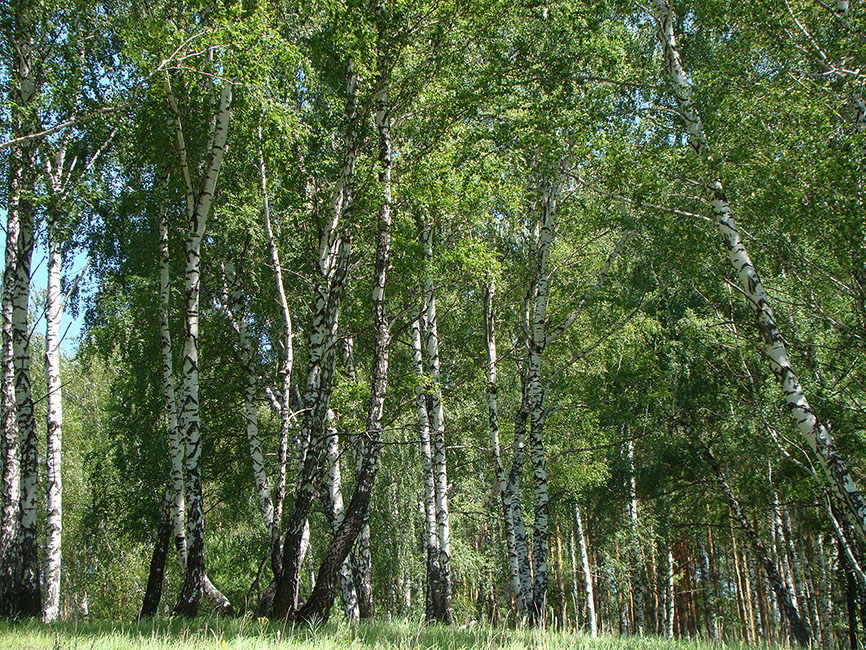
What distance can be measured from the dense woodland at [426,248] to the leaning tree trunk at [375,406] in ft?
0.14

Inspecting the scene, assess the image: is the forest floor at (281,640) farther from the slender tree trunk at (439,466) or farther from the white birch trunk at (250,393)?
the slender tree trunk at (439,466)

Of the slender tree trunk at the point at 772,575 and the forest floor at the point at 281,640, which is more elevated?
the forest floor at the point at 281,640

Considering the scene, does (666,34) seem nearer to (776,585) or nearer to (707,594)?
(776,585)

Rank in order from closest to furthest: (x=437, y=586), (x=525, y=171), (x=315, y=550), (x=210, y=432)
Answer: (x=525, y=171) < (x=437, y=586) < (x=210, y=432) < (x=315, y=550)

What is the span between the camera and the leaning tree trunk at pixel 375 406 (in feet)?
24.8

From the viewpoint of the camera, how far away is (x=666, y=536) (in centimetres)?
2033

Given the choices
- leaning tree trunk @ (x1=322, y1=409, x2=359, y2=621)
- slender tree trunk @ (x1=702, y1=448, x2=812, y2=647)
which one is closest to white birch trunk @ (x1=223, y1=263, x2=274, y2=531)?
leaning tree trunk @ (x1=322, y1=409, x2=359, y2=621)

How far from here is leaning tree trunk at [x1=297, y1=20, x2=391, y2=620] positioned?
7547 mm

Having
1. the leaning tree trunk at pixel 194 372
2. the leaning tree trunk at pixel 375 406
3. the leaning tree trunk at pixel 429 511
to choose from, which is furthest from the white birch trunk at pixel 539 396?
the leaning tree trunk at pixel 194 372

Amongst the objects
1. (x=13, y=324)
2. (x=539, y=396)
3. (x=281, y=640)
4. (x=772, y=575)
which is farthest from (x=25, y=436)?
(x=772, y=575)

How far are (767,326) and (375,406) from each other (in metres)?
5.32

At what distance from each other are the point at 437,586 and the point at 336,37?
32.8 feet

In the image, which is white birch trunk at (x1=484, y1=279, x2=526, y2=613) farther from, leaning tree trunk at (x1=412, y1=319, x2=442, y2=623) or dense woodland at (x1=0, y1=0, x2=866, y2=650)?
leaning tree trunk at (x1=412, y1=319, x2=442, y2=623)

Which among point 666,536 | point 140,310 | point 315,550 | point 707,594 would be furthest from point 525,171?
point 315,550
